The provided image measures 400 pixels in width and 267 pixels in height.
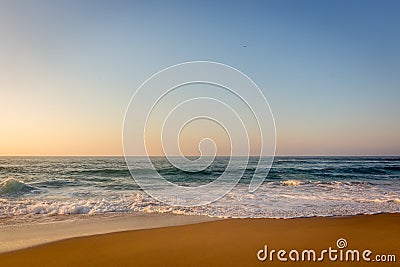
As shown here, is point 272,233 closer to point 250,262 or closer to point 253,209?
point 250,262

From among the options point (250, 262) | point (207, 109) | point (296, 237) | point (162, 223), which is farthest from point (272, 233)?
point (207, 109)

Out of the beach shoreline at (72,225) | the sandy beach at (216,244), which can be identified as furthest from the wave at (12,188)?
the sandy beach at (216,244)

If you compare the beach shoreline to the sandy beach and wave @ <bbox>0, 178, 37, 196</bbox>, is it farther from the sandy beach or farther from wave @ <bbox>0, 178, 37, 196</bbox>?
wave @ <bbox>0, 178, 37, 196</bbox>

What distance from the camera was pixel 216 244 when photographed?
6152 millimetres

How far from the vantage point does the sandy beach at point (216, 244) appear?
5.35 meters

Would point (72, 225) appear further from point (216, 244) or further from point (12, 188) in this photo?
point (12, 188)

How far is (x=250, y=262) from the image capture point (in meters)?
5.31

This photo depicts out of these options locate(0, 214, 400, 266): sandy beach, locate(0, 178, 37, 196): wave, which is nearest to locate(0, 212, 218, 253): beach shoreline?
locate(0, 214, 400, 266): sandy beach

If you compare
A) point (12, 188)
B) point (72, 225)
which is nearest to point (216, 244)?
point (72, 225)

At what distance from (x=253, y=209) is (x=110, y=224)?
4.17m

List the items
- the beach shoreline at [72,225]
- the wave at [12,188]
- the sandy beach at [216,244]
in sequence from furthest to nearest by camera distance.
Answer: the wave at [12,188], the beach shoreline at [72,225], the sandy beach at [216,244]

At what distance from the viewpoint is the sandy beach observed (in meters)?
5.35

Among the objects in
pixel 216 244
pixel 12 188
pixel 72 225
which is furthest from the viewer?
pixel 12 188

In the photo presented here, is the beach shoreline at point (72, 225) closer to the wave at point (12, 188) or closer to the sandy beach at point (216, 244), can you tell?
the sandy beach at point (216, 244)
